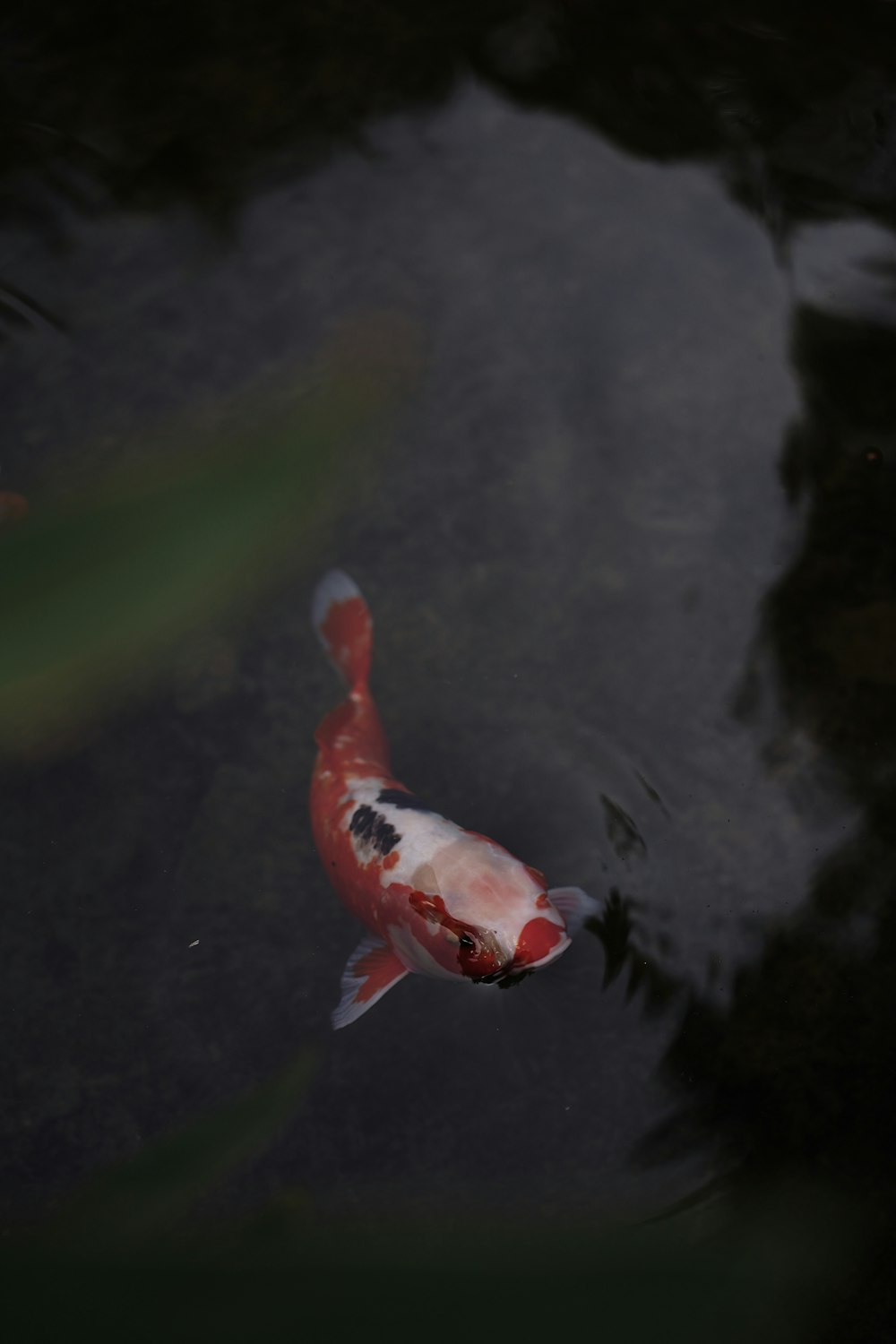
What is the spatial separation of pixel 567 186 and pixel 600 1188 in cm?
245

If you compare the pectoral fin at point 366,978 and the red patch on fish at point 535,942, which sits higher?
the red patch on fish at point 535,942

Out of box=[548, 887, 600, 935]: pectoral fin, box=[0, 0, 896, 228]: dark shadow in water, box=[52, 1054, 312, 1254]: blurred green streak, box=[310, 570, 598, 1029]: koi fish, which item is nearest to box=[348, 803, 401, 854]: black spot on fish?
box=[310, 570, 598, 1029]: koi fish

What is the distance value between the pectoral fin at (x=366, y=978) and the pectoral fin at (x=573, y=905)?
33 centimetres

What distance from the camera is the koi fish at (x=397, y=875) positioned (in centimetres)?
203

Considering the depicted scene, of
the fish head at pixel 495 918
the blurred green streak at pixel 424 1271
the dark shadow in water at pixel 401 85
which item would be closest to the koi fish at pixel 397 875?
the fish head at pixel 495 918

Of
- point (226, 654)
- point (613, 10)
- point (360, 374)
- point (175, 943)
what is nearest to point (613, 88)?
point (613, 10)

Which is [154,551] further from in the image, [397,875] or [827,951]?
[827,951]

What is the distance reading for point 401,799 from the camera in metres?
2.32

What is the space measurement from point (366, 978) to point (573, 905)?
42 centimetres

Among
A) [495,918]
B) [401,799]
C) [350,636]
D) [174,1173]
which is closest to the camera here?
[495,918]

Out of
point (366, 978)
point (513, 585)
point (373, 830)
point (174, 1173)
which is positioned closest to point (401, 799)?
point (373, 830)

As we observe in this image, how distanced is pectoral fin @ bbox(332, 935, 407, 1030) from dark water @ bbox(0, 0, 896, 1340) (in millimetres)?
79

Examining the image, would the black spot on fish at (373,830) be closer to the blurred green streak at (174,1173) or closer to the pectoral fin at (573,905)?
the pectoral fin at (573,905)

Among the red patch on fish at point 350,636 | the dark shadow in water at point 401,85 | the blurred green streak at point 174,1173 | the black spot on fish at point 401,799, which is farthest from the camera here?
the dark shadow in water at point 401,85
